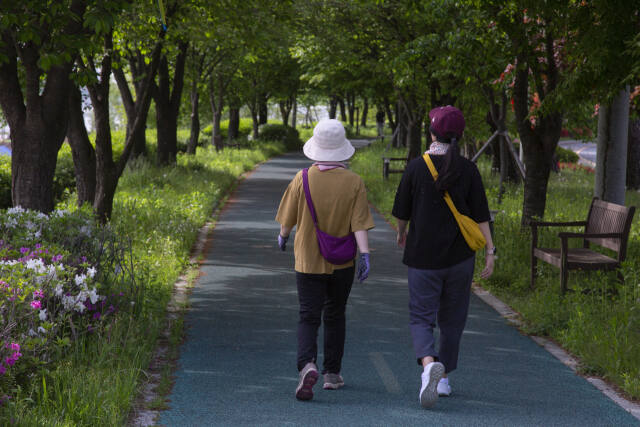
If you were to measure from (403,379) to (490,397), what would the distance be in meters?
0.68

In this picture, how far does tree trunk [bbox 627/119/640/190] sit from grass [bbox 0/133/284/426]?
39.3ft

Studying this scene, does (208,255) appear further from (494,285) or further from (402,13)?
(402,13)

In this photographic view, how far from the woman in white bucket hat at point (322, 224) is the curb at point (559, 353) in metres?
2.02

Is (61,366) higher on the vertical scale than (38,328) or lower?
lower

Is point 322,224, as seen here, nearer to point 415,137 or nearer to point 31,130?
point 31,130

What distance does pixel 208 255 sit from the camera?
11852mm

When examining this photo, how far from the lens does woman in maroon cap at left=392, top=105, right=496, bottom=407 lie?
502cm

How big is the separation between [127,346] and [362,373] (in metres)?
1.78

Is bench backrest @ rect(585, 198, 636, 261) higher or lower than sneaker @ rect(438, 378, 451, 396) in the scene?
higher

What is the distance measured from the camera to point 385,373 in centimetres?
587

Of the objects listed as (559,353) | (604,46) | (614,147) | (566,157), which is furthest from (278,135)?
(559,353)

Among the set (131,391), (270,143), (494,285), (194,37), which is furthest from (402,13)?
(270,143)

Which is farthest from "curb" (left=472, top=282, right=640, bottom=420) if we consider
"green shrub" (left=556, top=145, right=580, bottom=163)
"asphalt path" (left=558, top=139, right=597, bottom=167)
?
"asphalt path" (left=558, top=139, right=597, bottom=167)

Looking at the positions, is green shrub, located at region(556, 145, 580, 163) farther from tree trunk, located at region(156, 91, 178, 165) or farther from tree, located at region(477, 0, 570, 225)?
tree, located at region(477, 0, 570, 225)
